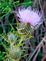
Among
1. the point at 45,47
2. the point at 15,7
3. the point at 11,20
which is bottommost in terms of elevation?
the point at 45,47

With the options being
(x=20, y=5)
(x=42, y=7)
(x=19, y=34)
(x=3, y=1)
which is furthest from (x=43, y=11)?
(x=19, y=34)

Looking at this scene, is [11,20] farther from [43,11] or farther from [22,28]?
[22,28]

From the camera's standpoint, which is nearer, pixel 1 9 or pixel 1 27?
pixel 1 9

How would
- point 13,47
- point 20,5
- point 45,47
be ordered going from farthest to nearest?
point 20,5, point 45,47, point 13,47

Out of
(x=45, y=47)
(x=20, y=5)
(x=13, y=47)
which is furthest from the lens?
(x=20, y=5)

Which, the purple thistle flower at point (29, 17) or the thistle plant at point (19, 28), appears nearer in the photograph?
the thistle plant at point (19, 28)

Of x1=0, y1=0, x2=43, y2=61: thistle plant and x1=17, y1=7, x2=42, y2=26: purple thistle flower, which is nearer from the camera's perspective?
x1=0, y1=0, x2=43, y2=61: thistle plant

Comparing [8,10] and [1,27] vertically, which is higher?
[8,10]

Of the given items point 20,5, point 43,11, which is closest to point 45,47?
point 43,11

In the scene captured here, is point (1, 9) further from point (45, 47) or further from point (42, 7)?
point (45, 47)
